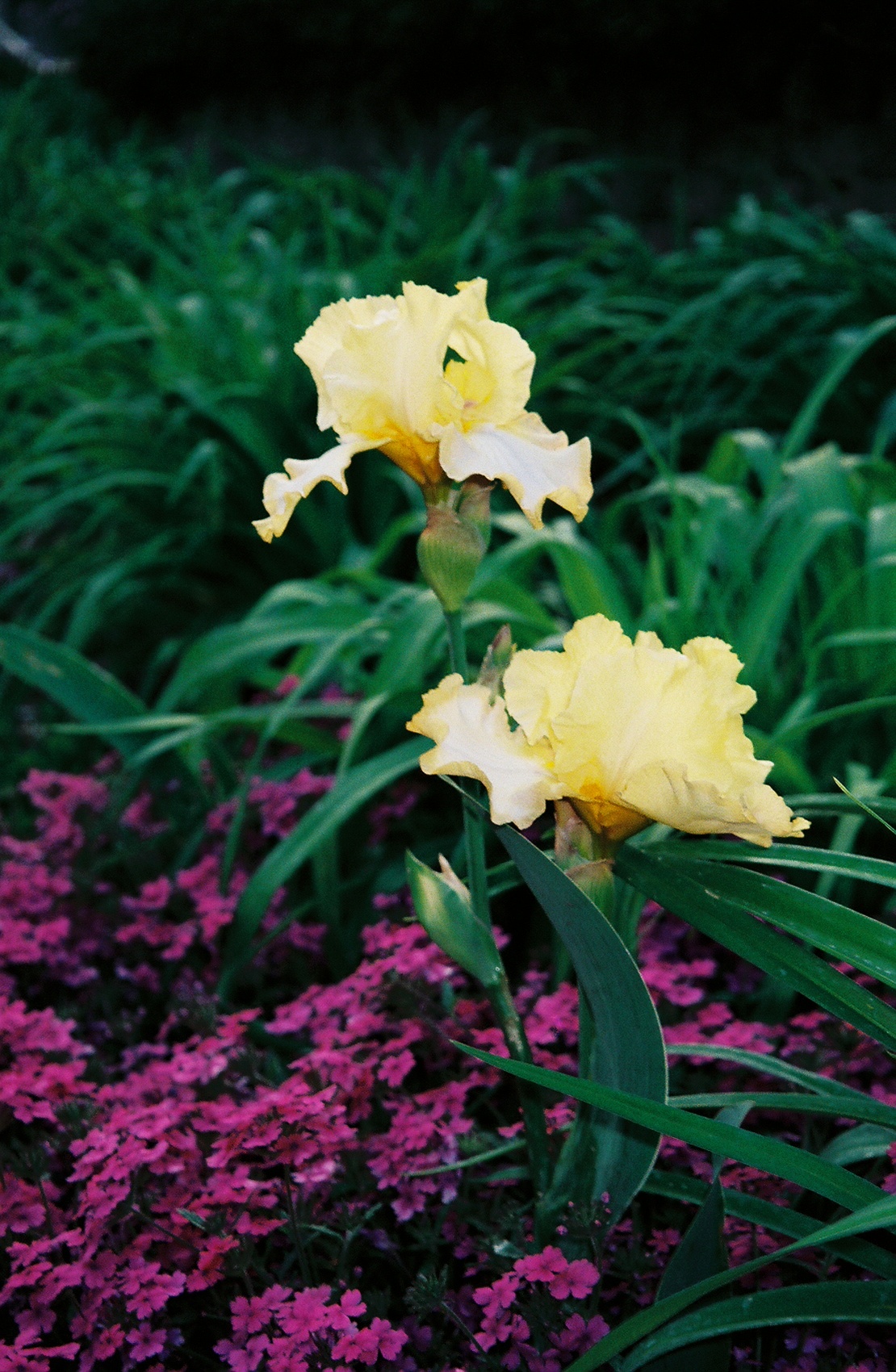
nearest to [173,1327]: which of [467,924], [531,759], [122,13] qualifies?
[467,924]

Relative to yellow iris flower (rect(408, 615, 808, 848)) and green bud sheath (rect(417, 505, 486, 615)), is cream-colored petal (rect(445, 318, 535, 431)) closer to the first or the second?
green bud sheath (rect(417, 505, 486, 615))

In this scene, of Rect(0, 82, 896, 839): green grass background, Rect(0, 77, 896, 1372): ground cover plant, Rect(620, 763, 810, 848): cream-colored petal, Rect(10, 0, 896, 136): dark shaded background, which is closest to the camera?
Rect(620, 763, 810, 848): cream-colored petal

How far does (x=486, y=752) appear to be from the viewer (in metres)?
0.74

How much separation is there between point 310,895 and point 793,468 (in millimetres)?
955

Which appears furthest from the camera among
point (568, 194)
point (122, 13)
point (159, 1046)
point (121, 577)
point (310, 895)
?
point (122, 13)

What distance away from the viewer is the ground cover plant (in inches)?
30.6

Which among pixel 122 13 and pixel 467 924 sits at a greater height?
pixel 122 13

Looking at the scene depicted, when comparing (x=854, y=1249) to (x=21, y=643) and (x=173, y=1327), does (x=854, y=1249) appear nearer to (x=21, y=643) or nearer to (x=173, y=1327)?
(x=173, y=1327)

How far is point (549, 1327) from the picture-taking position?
0.81 m

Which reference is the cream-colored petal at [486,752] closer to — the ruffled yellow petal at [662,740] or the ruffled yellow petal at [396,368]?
the ruffled yellow petal at [662,740]

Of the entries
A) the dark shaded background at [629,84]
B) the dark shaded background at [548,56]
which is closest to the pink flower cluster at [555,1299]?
the dark shaded background at [629,84]

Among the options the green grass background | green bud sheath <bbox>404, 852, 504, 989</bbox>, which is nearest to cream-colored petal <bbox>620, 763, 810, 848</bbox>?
green bud sheath <bbox>404, 852, 504, 989</bbox>

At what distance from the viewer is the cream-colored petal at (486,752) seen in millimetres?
708

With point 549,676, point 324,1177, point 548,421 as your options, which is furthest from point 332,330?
point 548,421
